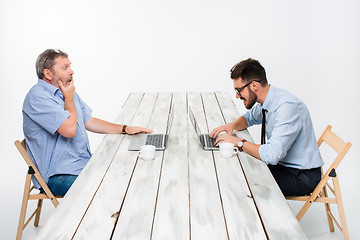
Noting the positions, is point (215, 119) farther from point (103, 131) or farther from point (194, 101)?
point (103, 131)

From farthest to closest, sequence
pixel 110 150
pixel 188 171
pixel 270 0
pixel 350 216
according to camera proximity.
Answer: pixel 270 0
pixel 350 216
pixel 110 150
pixel 188 171

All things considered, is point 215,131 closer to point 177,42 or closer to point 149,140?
point 149,140

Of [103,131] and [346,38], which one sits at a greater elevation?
[346,38]

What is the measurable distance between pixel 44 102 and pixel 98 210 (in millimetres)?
1064

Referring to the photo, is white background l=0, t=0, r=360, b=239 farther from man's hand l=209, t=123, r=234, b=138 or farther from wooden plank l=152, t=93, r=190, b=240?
wooden plank l=152, t=93, r=190, b=240

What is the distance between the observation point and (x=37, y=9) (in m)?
6.10

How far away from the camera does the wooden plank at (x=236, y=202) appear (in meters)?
1.63

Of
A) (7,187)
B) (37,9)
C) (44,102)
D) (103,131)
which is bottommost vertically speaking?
(7,187)

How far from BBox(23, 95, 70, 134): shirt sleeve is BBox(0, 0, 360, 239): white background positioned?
3.16 m

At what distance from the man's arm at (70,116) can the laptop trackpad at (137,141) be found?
0.37m

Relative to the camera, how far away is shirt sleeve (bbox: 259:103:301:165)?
238 centimetres

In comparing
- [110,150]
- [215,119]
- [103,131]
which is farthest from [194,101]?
[110,150]

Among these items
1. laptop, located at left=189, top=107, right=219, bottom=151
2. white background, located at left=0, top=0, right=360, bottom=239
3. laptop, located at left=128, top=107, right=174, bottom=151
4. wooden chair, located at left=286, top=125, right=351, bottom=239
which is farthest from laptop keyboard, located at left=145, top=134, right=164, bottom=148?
white background, located at left=0, top=0, right=360, bottom=239

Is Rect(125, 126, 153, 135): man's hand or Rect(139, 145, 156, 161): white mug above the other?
Rect(139, 145, 156, 161): white mug
